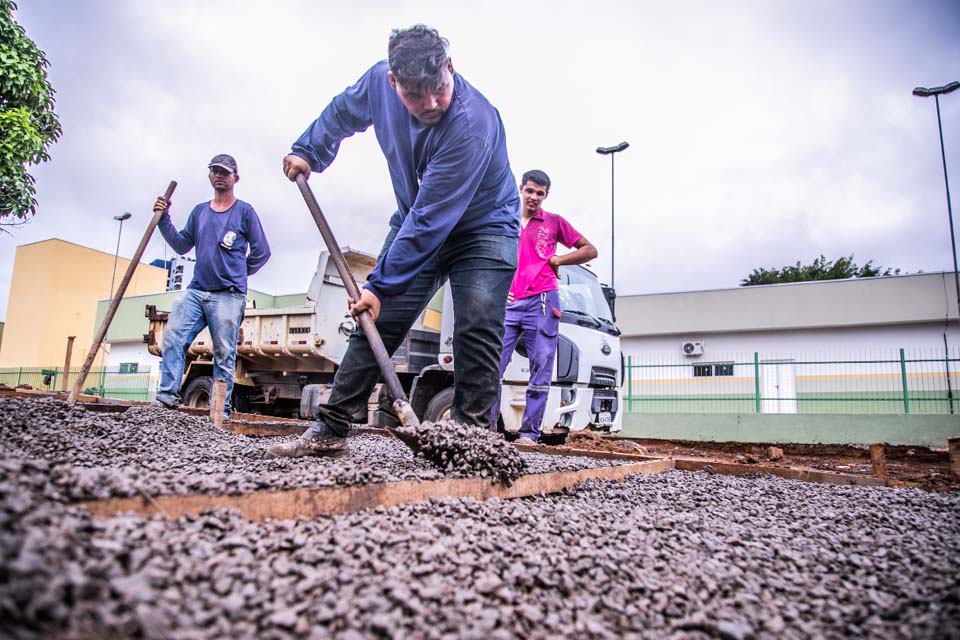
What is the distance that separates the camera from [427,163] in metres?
2.79

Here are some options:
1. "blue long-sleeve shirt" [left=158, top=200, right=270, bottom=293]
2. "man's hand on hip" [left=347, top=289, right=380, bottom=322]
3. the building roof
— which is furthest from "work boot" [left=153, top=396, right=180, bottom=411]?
the building roof

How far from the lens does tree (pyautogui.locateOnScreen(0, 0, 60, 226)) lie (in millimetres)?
8328

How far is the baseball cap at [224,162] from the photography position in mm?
4840

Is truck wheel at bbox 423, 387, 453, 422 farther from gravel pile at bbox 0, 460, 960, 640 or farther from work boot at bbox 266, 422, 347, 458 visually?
gravel pile at bbox 0, 460, 960, 640

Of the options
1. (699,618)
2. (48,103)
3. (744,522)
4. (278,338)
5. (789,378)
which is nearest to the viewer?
(699,618)

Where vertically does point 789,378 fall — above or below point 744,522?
above

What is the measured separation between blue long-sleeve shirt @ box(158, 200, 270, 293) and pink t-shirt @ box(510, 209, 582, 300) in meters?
2.38

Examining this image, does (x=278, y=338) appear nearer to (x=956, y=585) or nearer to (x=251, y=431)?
(x=251, y=431)

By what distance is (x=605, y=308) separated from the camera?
6473 millimetres

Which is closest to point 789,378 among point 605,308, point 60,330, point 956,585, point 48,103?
point 605,308

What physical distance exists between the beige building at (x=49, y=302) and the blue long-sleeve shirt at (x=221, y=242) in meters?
30.0

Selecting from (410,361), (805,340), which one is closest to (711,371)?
(410,361)

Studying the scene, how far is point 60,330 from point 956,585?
36.8 meters

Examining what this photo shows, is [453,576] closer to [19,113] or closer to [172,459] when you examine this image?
[172,459]
